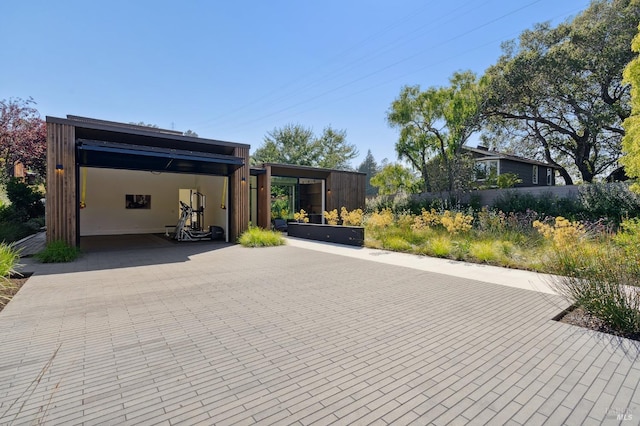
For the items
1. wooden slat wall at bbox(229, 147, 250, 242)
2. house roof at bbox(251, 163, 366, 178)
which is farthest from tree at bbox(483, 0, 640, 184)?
wooden slat wall at bbox(229, 147, 250, 242)

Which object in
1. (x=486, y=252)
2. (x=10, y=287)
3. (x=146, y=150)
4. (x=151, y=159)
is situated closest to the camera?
(x=10, y=287)

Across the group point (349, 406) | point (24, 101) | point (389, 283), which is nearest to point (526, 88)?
point (389, 283)

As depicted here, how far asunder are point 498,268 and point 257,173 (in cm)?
1050

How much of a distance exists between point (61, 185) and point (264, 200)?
7183mm

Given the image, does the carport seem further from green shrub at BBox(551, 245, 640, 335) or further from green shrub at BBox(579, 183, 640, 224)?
green shrub at BBox(579, 183, 640, 224)

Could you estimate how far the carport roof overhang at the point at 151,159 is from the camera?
28.3 feet

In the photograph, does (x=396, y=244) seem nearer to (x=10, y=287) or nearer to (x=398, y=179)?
(x=10, y=287)

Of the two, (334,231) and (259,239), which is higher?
(334,231)

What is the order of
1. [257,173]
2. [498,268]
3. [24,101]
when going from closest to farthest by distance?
[498,268] < [257,173] < [24,101]

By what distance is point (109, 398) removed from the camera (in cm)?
222

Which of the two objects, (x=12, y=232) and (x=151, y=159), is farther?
(x=151, y=159)

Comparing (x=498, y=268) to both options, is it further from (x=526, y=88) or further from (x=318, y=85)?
(x=318, y=85)

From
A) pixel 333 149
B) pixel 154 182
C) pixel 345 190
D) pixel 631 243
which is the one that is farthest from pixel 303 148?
pixel 631 243

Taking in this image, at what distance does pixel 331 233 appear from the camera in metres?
11.6
